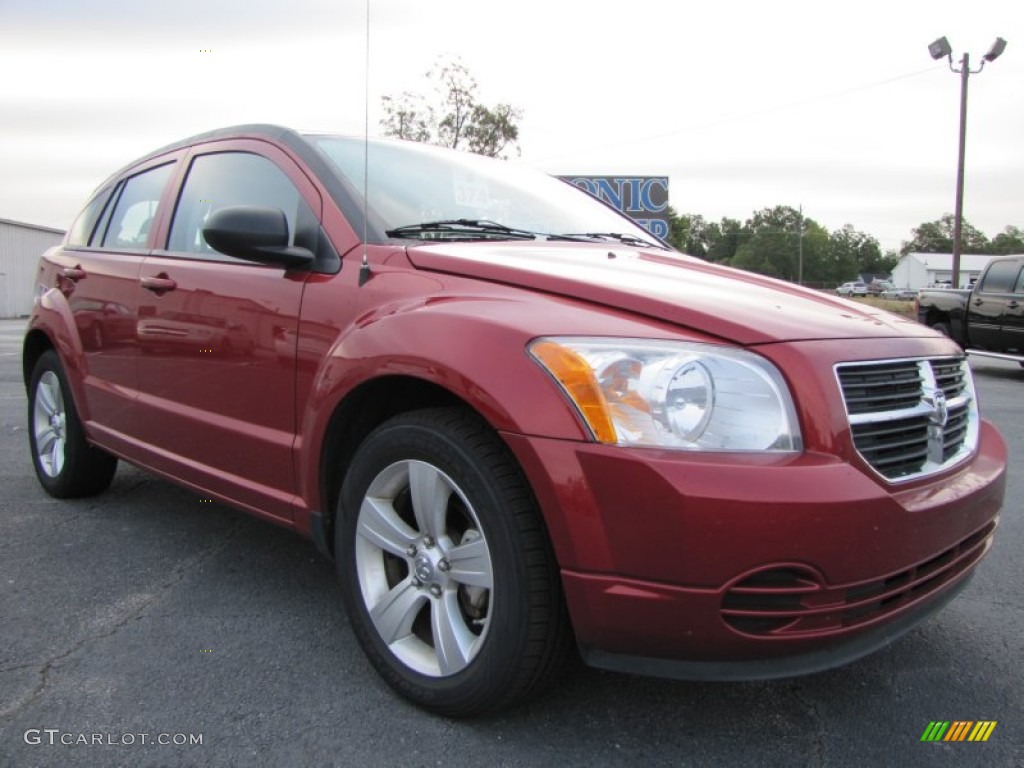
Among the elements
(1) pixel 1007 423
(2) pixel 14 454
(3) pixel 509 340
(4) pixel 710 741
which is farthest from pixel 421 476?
(1) pixel 1007 423

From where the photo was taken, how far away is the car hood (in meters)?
1.88

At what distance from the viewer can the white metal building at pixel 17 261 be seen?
1375 inches

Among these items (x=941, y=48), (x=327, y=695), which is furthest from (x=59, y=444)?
(x=941, y=48)

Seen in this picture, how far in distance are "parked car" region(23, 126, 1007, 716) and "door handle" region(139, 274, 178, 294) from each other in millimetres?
48

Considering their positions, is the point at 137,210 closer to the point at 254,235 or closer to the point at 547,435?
the point at 254,235

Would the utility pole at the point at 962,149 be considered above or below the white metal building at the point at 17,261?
above

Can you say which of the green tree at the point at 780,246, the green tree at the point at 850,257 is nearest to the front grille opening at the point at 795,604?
the green tree at the point at 780,246

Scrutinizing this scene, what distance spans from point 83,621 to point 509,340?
6.15 feet

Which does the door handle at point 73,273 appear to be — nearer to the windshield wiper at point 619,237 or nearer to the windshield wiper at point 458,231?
the windshield wiper at point 458,231

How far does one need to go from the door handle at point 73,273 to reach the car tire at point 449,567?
7.44 ft

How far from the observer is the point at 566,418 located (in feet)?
5.83

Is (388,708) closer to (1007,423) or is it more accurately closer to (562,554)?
(562,554)
